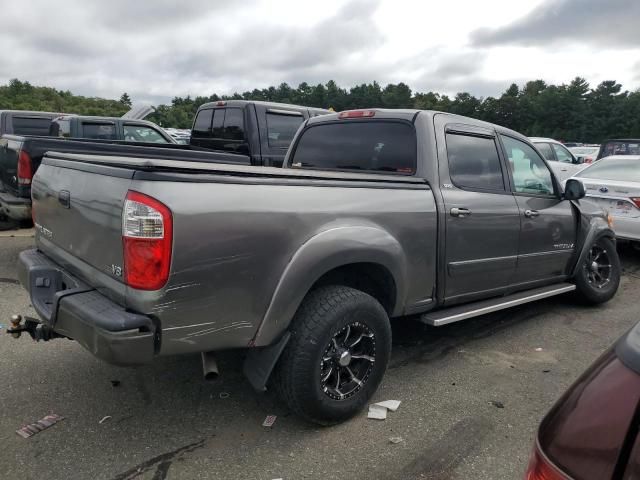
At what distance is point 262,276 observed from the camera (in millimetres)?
2512

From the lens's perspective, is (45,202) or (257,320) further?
(45,202)

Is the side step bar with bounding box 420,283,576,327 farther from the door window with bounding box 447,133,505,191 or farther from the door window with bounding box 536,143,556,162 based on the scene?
the door window with bounding box 536,143,556,162

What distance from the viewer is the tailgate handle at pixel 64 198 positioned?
112 inches

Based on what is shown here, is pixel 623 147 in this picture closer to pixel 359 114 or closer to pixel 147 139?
pixel 359 114

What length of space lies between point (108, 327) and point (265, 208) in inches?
35.3

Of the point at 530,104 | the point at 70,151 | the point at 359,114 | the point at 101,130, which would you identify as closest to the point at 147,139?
the point at 101,130

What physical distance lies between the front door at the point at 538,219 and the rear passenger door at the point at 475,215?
16 centimetres

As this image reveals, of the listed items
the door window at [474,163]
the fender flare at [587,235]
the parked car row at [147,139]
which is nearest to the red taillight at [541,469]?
the door window at [474,163]

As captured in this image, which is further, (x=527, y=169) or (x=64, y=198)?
(x=527, y=169)

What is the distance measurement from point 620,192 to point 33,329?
6.86m

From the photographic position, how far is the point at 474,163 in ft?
12.8

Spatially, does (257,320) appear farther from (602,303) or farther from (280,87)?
(280,87)

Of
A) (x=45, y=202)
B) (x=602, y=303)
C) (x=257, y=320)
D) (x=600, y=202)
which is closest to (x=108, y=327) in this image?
(x=257, y=320)

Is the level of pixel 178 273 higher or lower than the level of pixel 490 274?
higher
